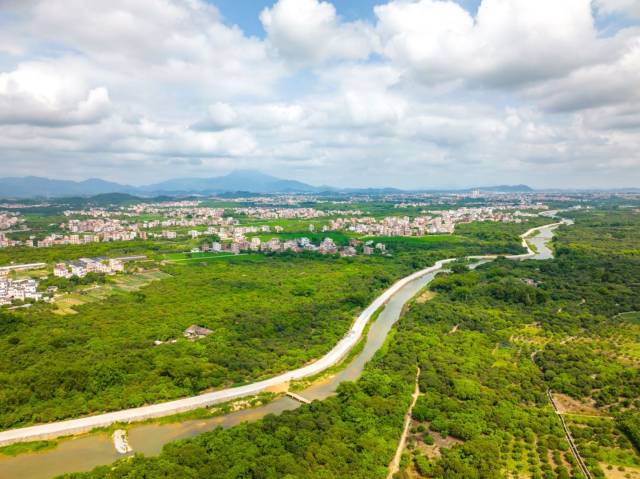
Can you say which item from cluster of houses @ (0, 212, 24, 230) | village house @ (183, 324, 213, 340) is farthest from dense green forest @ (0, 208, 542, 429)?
cluster of houses @ (0, 212, 24, 230)

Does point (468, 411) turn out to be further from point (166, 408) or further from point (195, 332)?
point (195, 332)

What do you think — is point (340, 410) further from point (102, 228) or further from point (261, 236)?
point (102, 228)

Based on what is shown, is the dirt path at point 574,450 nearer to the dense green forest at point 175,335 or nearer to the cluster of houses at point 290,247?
the dense green forest at point 175,335

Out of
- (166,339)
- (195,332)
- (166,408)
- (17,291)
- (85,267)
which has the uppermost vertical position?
(85,267)

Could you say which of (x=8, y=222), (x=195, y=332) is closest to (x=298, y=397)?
(x=195, y=332)

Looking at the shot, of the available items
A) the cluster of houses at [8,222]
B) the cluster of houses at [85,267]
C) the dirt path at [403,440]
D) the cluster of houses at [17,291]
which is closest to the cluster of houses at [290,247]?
the cluster of houses at [85,267]

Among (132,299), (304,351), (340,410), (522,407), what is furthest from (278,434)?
(132,299)
